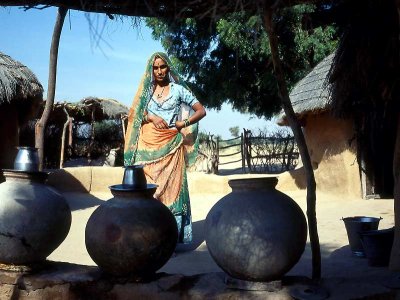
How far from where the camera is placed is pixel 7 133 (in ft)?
26.5

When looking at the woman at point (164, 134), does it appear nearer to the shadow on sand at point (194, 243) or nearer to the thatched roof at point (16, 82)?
the shadow on sand at point (194, 243)

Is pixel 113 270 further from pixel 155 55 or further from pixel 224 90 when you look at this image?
pixel 224 90

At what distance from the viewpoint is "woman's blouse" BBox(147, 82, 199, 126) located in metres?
4.73

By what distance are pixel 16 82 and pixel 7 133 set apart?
1.02m

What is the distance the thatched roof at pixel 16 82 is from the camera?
7375 millimetres

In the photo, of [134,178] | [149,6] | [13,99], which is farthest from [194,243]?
[13,99]

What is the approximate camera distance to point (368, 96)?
11.3ft

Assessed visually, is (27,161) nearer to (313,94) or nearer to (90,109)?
(313,94)

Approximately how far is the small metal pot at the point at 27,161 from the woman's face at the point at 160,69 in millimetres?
1910

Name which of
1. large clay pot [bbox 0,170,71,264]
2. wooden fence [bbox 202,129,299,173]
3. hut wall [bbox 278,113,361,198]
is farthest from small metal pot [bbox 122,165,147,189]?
wooden fence [bbox 202,129,299,173]

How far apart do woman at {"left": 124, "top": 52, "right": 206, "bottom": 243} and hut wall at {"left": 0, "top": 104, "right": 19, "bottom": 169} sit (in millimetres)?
4125

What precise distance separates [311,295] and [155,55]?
3040 millimetres

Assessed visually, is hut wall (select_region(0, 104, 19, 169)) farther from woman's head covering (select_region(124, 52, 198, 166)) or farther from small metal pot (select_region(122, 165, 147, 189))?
small metal pot (select_region(122, 165, 147, 189))

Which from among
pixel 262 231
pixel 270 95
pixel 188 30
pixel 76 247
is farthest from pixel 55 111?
pixel 262 231
